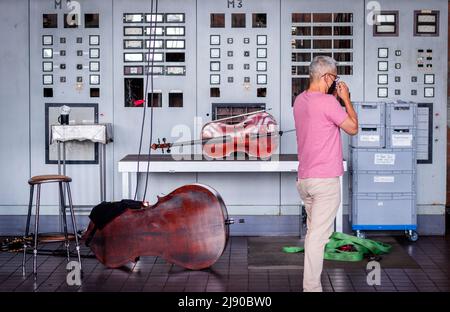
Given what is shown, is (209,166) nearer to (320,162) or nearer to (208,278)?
(208,278)

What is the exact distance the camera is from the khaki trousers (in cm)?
538

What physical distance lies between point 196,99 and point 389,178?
212cm

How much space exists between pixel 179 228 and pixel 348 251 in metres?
1.68

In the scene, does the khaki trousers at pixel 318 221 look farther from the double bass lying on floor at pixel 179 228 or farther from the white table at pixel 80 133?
the white table at pixel 80 133

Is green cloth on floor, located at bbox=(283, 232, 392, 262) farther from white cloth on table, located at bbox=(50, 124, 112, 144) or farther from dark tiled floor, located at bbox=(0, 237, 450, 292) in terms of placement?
white cloth on table, located at bbox=(50, 124, 112, 144)

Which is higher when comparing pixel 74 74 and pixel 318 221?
pixel 74 74

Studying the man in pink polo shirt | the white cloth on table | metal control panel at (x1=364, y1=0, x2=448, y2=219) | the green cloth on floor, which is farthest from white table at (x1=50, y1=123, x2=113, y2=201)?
the man in pink polo shirt

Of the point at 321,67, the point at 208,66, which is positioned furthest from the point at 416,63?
the point at 321,67

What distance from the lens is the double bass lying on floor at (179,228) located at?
6.49 metres

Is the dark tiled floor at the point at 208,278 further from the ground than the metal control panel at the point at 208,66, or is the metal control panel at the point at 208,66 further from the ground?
the metal control panel at the point at 208,66

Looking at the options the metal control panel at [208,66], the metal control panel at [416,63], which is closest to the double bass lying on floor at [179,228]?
the metal control panel at [208,66]

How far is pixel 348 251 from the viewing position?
23.8 feet

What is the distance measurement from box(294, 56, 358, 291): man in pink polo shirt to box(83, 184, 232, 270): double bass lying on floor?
1.23 meters

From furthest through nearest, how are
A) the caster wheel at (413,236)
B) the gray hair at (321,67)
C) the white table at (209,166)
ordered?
the caster wheel at (413,236)
the white table at (209,166)
the gray hair at (321,67)
